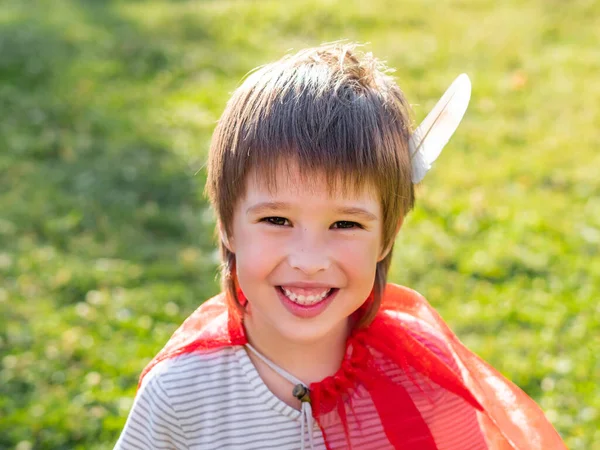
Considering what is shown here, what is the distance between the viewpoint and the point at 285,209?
1981 mm

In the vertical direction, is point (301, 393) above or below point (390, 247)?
below

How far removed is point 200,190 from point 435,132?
3.25 metres

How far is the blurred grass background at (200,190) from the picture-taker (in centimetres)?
368

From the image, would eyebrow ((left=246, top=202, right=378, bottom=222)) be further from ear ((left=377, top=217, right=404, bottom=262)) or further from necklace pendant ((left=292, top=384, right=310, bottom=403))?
necklace pendant ((left=292, top=384, right=310, bottom=403))

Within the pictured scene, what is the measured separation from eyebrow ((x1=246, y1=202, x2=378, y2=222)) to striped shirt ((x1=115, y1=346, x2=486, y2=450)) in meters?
0.39

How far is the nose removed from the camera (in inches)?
77.7

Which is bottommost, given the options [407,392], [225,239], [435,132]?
[407,392]

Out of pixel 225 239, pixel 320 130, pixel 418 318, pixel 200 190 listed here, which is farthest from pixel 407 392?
pixel 200 190

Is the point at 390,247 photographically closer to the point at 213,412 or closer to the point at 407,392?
the point at 407,392

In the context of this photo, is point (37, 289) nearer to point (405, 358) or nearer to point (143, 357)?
point (143, 357)

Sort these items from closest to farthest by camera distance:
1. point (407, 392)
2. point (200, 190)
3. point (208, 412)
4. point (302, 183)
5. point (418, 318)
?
point (302, 183), point (208, 412), point (407, 392), point (418, 318), point (200, 190)

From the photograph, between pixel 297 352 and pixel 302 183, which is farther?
pixel 297 352

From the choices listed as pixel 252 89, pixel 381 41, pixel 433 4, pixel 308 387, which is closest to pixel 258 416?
pixel 308 387

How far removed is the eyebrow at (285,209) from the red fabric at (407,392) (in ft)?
1.16
